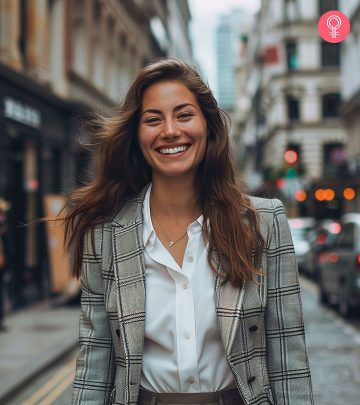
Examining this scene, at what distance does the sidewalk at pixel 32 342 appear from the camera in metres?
8.86

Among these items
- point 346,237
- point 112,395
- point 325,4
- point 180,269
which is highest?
point 325,4

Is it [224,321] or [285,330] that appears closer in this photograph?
[224,321]

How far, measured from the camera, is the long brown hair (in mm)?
2680

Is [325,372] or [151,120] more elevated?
[151,120]

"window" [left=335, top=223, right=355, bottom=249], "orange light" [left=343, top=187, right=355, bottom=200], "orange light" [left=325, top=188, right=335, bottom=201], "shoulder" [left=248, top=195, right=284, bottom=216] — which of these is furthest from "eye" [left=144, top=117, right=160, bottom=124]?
"orange light" [left=325, top=188, right=335, bottom=201]

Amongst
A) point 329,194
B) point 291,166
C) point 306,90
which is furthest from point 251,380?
point 306,90

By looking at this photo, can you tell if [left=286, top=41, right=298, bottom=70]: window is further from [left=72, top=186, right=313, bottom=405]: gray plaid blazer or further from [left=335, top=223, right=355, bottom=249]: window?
[left=72, top=186, right=313, bottom=405]: gray plaid blazer

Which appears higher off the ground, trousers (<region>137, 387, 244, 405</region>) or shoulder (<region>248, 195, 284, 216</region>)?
shoulder (<region>248, 195, 284, 216</region>)

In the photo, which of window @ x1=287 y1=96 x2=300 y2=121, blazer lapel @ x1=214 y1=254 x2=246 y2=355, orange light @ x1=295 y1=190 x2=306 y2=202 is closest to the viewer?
blazer lapel @ x1=214 y1=254 x2=246 y2=355

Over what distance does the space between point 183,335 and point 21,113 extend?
14.9 meters

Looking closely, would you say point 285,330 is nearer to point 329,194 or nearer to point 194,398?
point 194,398

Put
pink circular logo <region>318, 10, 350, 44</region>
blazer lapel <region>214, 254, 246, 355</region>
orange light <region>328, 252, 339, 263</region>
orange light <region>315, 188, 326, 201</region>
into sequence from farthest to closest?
orange light <region>315, 188, 326, 201</region>
orange light <region>328, 252, 339, 263</region>
pink circular logo <region>318, 10, 350, 44</region>
blazer lapel <region>214, 254, 246, 355</region>

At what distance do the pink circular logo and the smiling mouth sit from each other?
261 inches

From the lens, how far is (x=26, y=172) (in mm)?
17641
